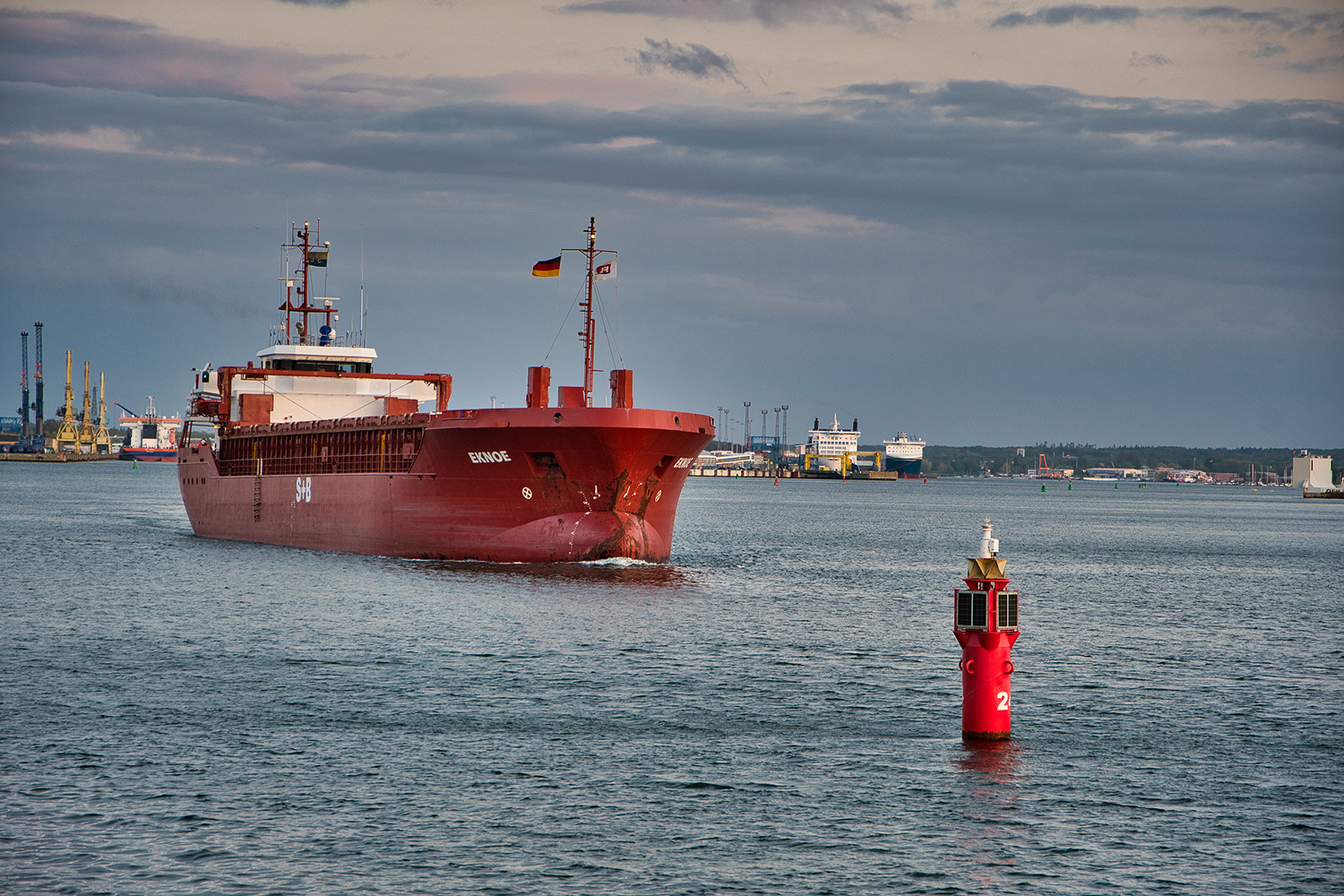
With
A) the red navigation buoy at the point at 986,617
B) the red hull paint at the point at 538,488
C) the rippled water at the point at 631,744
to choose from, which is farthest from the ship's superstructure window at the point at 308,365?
the red navigation buoy at the point at 986,617

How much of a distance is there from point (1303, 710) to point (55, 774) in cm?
1574

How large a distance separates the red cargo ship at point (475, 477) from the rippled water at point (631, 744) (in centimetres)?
149

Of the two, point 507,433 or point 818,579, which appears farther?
point 818,579

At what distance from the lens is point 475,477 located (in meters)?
33.2

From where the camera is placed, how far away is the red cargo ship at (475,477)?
31625mm

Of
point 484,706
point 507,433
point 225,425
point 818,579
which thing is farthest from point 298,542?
point 484,706

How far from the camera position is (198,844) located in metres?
10.9

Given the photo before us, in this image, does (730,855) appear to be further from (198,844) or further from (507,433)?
(507,433)

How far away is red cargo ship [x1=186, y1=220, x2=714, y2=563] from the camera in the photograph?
104 ft

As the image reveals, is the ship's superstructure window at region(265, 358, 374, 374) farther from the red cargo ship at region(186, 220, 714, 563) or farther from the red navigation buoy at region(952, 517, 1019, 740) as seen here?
the red navigation buoy at region(952, 517, 1019, 740)

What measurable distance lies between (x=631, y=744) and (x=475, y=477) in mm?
19058

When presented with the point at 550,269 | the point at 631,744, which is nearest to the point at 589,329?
the point at 550,269

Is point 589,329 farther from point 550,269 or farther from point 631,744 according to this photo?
point 631,744

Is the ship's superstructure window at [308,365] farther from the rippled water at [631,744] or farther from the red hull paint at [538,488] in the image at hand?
the rippled water at [631,744]
